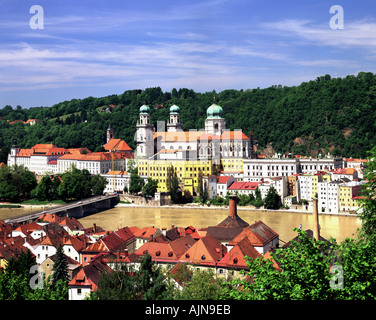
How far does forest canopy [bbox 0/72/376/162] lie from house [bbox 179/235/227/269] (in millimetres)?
30240

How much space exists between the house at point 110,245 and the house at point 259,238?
294 centimetres

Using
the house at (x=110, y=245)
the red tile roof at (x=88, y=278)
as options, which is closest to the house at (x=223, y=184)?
the house at (x=110, y=245)

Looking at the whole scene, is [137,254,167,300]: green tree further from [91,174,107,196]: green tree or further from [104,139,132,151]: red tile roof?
[104,139,132,151]: red tile roof

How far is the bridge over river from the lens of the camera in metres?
24.4

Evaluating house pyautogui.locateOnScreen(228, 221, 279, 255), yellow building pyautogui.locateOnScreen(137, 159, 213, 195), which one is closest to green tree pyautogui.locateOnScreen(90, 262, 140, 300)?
house pyautogui.locateOnScreen(228, 221, 279, 255)

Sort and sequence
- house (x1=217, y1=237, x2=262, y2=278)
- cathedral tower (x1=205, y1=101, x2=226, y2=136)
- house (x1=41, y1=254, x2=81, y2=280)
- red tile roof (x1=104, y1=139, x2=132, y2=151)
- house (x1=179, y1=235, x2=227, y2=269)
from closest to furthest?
house (x1=217, y1=237, x2=262, y2=278), house (x1=179, y1=235, x2=227, y2=269), house (x1=41, y1=254, x2=81, y2=280), cathedral tower (x1=205, y1=101, x2=226, y2=136), red tile roof (x1=104, y1=139, x2=132, y2=151)

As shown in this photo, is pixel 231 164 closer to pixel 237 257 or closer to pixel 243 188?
pixel 243 188

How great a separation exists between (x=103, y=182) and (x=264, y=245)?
850 inches

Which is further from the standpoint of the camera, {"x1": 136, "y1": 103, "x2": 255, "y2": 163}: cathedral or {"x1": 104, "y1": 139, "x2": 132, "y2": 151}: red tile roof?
{"x1": 104, "y1": 139, "x2": 132, "y2": 151}: red tile roof

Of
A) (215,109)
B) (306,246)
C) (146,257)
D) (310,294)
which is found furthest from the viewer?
(215,109)

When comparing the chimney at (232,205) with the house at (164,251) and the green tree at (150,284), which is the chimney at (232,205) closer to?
the house at (164,251)

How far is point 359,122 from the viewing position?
151 ft
